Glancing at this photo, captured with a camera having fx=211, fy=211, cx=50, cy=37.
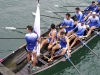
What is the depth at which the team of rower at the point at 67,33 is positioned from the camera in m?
11.9

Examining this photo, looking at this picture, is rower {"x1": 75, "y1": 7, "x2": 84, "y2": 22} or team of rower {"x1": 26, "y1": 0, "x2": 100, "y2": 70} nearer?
team of rower {"x1": 26, "y1": 0, "x2": 100, "y2": 70}

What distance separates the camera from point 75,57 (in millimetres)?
15055

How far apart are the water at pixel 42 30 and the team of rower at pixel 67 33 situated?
114 cm

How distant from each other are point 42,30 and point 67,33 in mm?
3081

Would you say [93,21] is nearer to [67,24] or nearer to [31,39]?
[67,24]

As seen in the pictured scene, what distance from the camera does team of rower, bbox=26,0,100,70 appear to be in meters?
11.9

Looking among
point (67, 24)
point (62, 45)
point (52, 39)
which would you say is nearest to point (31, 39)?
point (52, 39)

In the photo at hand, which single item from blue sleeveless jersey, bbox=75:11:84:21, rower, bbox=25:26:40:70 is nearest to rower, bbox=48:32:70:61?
rower, bbox=25:26:40:70

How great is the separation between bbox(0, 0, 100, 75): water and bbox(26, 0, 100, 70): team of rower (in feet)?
3.73

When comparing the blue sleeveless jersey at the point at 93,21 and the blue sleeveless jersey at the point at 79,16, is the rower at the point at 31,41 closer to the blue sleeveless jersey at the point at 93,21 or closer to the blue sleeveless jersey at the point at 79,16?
the blue sleeveless jersey at the point at 79,16

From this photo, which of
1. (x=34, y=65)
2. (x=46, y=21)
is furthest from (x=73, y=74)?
(x=46, y=21)

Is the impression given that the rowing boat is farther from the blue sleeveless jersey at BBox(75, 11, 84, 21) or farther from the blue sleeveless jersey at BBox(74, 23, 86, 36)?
the blue sleeveless jersey at BBox(75, 11, 84, 21)

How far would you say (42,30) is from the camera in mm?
17797

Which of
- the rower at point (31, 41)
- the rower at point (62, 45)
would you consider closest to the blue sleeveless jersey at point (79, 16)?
the rower at point (62, 45)
